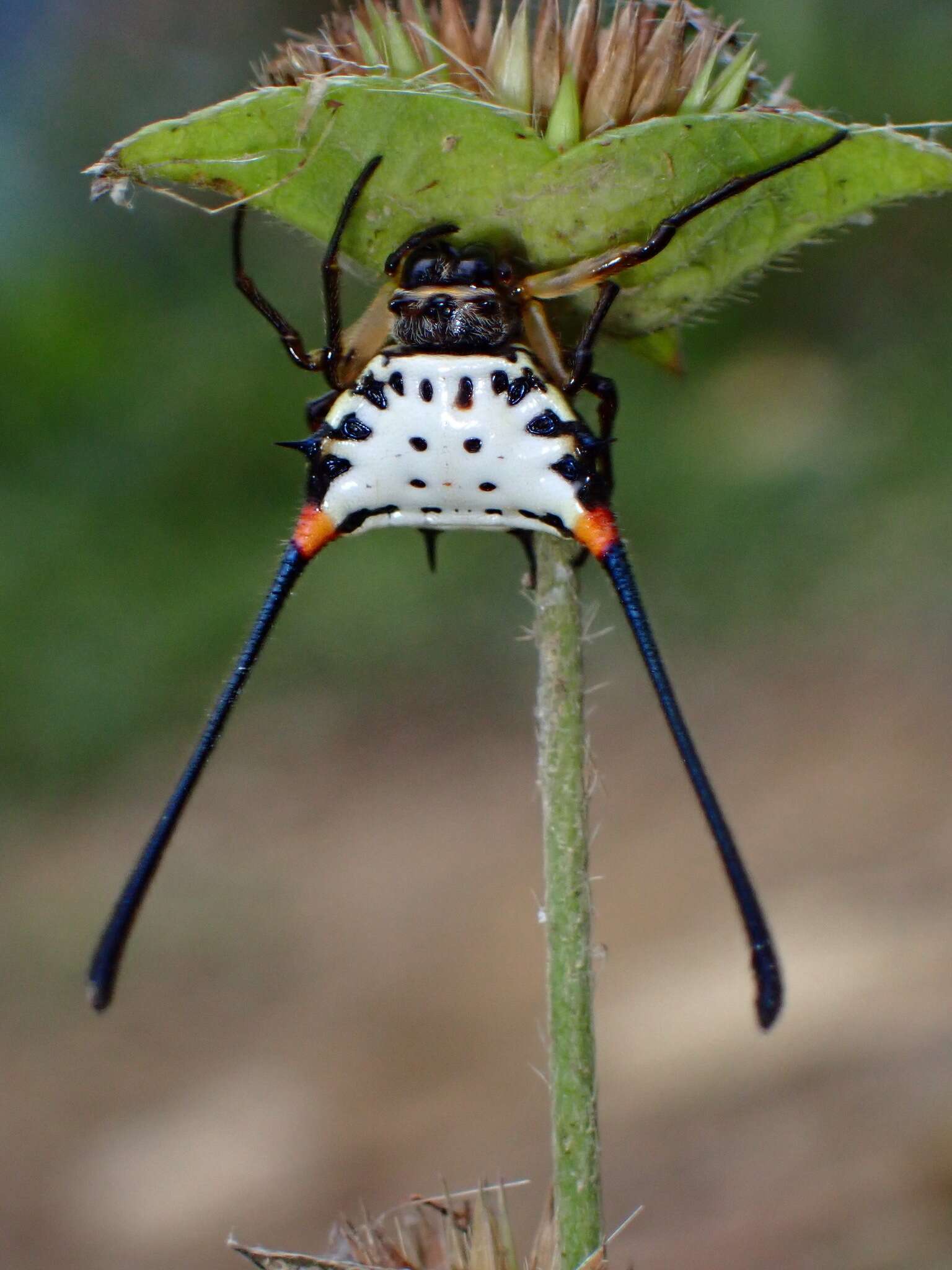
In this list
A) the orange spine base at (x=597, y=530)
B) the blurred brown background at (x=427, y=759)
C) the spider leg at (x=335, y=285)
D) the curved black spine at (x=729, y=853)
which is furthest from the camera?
the blurred brown background at (x=427, y=759)

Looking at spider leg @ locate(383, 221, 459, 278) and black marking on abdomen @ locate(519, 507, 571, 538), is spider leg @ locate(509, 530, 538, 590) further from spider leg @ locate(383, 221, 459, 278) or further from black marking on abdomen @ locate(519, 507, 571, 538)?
spider leg @ locate(383, 221, 459, 278)

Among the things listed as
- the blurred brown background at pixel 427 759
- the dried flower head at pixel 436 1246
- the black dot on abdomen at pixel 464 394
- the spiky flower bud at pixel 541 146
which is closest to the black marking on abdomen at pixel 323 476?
the black dot on abdomen at pixel 464 394

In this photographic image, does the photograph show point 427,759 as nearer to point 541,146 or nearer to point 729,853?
point 541,146

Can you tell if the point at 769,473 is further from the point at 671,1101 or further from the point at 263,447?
the point at 671,1101

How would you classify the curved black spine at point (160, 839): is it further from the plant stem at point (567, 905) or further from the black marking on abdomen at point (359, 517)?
the plant stem at point (567, 905)

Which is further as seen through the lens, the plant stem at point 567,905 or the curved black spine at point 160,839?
the plant stem at point 567,905

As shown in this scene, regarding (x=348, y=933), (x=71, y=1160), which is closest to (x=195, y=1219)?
(x=71, y=1160)

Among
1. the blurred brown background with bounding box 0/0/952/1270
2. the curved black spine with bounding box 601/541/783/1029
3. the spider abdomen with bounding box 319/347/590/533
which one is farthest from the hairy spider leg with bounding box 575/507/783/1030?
the blurred brown background with bounding box 0/0/952/1270
